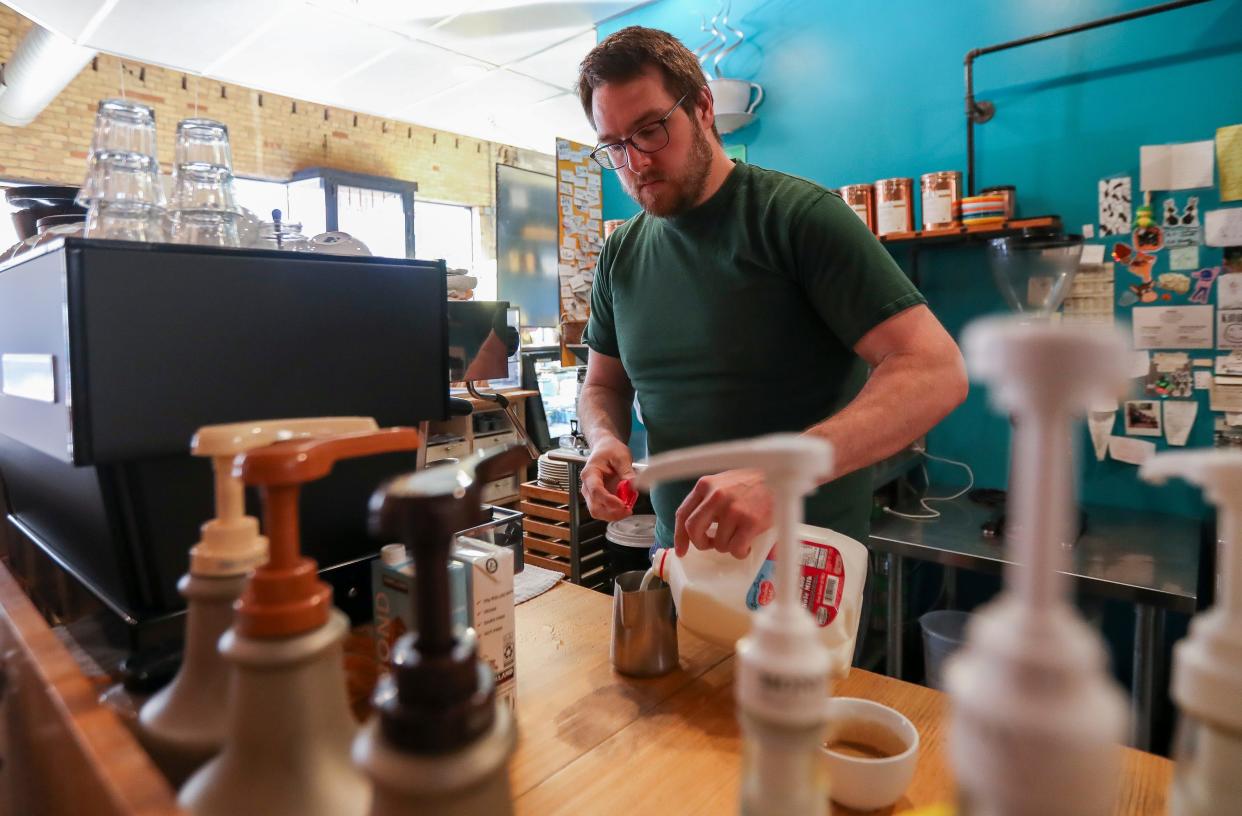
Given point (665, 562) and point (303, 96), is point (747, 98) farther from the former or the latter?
point (303, 96)

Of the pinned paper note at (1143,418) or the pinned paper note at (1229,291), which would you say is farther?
the pinned paper note at (1143,418)

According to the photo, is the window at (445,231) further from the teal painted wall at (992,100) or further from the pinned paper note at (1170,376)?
the pinned paper note at (1170,376)

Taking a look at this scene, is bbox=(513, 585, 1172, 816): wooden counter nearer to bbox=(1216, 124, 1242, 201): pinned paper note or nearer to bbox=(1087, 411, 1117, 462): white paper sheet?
bbox=(1087, 411, 1117, 462): white paper sheet

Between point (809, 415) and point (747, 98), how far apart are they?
2.06m

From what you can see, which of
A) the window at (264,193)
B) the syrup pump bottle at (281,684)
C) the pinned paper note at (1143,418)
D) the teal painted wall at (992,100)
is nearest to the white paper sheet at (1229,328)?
the teal painted wall at (992,100)

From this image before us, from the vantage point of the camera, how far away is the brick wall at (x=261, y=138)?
17.3 ft

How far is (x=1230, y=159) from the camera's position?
2.06m

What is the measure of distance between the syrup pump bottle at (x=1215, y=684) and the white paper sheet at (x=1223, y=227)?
2.29 m

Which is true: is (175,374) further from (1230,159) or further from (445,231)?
(445,231)

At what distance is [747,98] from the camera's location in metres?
2.96

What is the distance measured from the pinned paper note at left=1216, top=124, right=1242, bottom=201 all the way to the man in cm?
146

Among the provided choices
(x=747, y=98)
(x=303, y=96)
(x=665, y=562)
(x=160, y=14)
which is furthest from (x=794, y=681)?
(x=303, y=96)

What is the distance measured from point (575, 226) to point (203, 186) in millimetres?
2652

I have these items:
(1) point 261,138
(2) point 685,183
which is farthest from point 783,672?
(1) point 261,138
